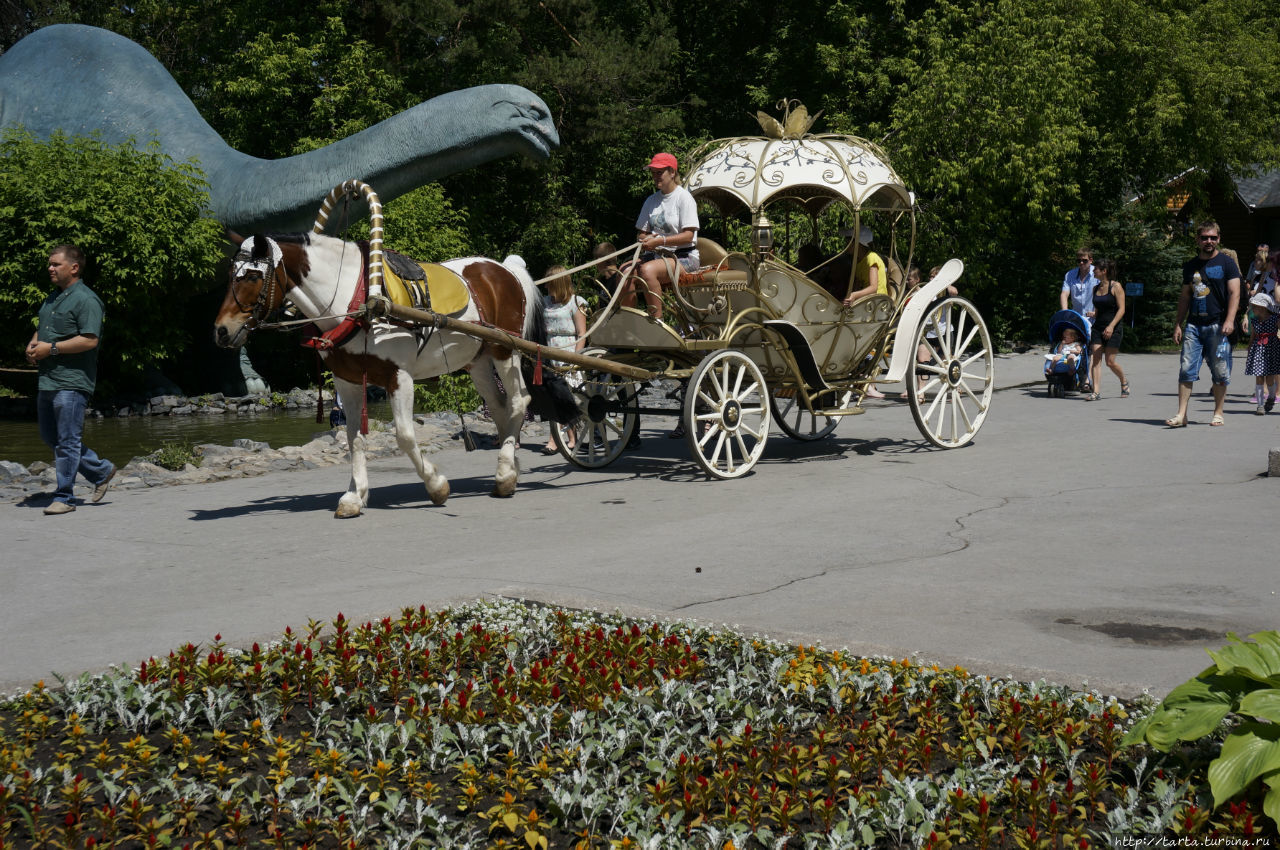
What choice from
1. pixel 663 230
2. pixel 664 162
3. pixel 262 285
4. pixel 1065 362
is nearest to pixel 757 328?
pixel 663 230

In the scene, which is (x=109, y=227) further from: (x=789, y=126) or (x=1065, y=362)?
(x=1065, y=362)

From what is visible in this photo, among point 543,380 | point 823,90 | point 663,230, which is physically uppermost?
point 823,90

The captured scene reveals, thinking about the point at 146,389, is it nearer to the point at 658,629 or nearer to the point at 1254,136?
the point at 658,629

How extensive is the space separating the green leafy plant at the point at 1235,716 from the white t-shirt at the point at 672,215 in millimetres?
7272

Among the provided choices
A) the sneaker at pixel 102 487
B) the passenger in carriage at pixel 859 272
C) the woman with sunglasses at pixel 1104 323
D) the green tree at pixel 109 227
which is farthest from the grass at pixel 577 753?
the green tree at pixel 109 227

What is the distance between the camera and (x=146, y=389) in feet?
77.0

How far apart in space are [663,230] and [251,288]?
3532 mm

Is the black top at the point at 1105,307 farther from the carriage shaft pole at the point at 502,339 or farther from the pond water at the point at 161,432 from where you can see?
the pond water at the point at 161,432

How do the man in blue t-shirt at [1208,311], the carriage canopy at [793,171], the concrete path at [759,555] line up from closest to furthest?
the concrete path at [759,555], the carriage canopy at [793,171], the man in blue t-shirt at [1208,311]

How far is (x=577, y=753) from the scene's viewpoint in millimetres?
4184

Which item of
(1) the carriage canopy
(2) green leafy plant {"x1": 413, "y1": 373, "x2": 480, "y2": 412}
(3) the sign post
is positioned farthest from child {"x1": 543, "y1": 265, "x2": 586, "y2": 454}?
(3) the sign post

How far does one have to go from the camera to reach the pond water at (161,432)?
1622 cm

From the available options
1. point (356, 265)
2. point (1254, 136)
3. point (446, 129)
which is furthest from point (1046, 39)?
point (356, 265)

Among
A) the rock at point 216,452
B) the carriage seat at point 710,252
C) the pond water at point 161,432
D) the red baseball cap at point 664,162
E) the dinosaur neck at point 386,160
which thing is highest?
the dinosaur neck at point 386,160
